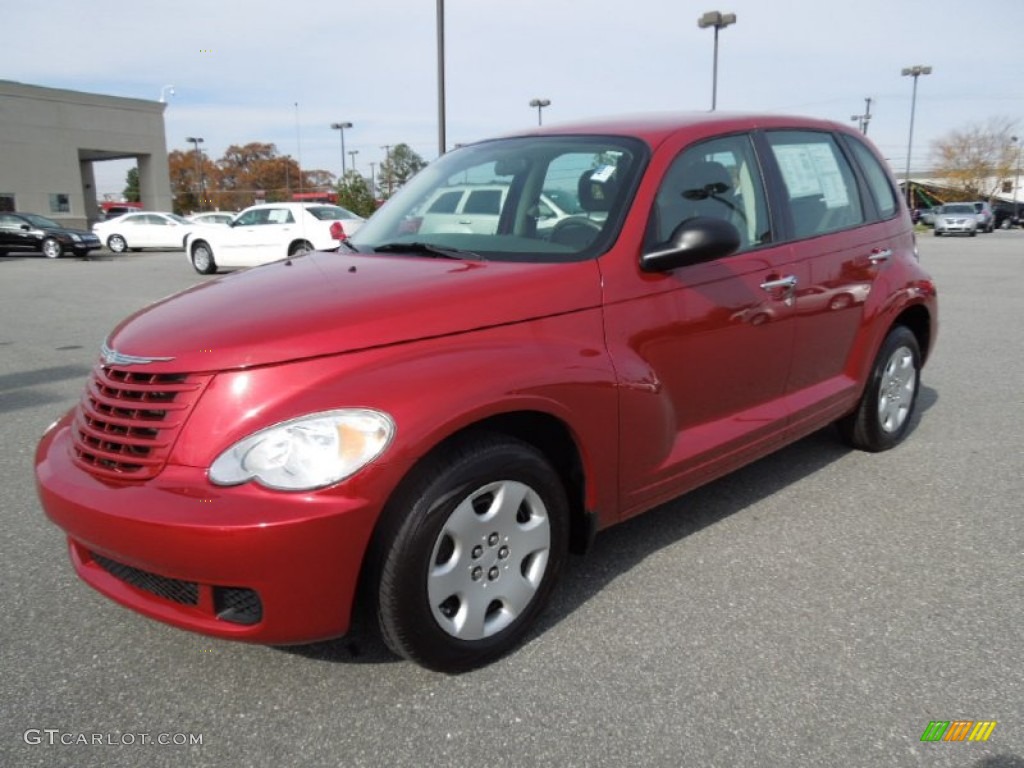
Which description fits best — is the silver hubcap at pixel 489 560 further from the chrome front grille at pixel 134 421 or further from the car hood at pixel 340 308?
the chrome front grille at pixel 134 421

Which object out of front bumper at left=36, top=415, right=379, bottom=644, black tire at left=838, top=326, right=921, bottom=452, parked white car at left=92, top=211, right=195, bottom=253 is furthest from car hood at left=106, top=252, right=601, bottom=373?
parked white car at left=92, top=211, right=195, bottom=253

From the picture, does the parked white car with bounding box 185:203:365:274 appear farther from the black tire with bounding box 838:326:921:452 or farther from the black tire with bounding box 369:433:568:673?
the black tire with bounding box 369:433:568:673

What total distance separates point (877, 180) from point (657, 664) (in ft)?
10.2

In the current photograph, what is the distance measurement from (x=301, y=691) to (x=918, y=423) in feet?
14.0

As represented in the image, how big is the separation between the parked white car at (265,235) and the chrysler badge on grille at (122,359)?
547 inches

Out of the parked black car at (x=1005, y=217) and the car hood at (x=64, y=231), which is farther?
the parked black car at (x=1005, y=217)

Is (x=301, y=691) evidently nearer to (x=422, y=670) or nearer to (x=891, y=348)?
(x=422, y=670)

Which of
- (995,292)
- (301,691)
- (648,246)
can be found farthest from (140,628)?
(995,292)

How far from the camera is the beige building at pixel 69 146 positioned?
3972 cm

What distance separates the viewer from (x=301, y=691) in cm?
246

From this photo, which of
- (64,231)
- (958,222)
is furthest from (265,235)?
(958,222)

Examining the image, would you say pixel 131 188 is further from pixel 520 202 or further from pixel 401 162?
pixel 520 202

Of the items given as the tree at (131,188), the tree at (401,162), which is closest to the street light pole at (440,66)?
the tree at (401,162)
